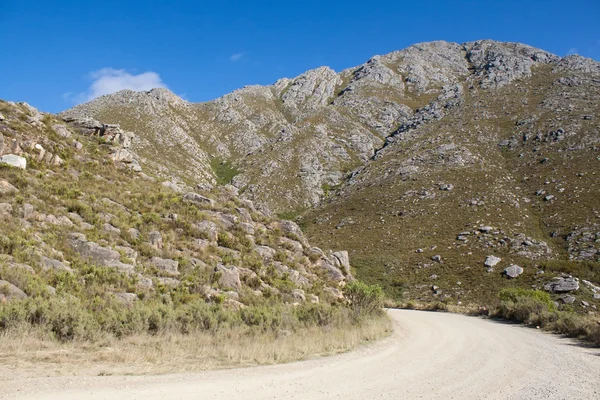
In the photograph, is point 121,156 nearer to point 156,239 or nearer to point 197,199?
point 197,199

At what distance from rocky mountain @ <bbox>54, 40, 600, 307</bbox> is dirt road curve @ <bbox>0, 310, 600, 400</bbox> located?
22482 mm

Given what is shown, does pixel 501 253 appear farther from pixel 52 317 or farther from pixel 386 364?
pixel 52 317

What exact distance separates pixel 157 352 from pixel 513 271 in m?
39.8

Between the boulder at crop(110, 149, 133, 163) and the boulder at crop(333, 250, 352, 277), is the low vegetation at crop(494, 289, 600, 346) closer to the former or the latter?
the boulder at crop(333, 250, 352, 277)

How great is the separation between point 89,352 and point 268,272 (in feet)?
33.7

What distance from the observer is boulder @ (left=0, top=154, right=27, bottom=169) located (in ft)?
59.0

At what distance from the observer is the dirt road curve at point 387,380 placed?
654 centimetres

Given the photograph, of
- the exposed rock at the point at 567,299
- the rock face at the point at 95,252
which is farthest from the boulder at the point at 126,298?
the exposed rock at the point at 567,299

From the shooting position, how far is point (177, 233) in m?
18.5

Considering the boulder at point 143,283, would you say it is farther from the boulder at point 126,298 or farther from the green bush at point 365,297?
the green bush at point 365,297

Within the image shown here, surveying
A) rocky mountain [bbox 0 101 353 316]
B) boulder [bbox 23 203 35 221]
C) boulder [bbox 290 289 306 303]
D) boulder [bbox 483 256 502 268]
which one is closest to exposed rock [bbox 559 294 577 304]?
boulder [bbox 483 256 502 268]

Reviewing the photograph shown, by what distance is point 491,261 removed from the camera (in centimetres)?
4200

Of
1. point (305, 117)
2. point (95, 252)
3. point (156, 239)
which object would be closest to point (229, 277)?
point (156, 239)

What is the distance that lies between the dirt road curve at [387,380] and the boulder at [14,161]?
51.3 feet
